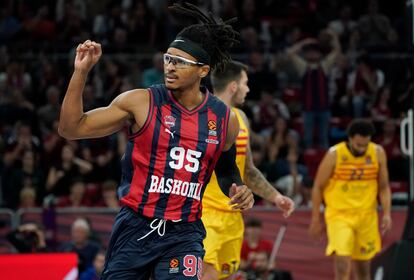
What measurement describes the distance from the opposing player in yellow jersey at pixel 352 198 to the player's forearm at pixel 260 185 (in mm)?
2823

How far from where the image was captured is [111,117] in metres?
6.35

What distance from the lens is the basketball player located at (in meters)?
6.50

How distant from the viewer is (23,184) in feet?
48.2

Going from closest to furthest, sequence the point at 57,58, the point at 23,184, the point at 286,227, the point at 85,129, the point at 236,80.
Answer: the point at 85,129
the point at 236,80
the point at 286,227
the point at 23,184
the point at 57,58

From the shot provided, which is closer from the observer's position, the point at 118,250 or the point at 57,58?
the point at 118,250

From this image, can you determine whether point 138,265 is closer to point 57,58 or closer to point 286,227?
point 286,227

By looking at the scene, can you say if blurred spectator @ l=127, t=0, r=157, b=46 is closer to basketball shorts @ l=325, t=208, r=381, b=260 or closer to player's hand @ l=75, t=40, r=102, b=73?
basketball shorts @ l=325, t=208, r=381, b=260

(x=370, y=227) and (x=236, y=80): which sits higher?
(x=236, y=80)

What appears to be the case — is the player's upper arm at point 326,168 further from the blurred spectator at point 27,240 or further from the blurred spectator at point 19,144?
the blurred spectator at point 19,144

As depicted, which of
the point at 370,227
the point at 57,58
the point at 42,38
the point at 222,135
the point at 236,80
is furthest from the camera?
the point at 42,38

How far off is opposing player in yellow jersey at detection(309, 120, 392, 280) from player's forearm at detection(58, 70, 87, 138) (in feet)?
18.1

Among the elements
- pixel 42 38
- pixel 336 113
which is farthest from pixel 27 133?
pixel 336 113

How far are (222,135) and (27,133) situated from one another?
30.2ft

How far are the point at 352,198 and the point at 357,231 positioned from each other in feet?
1.20
